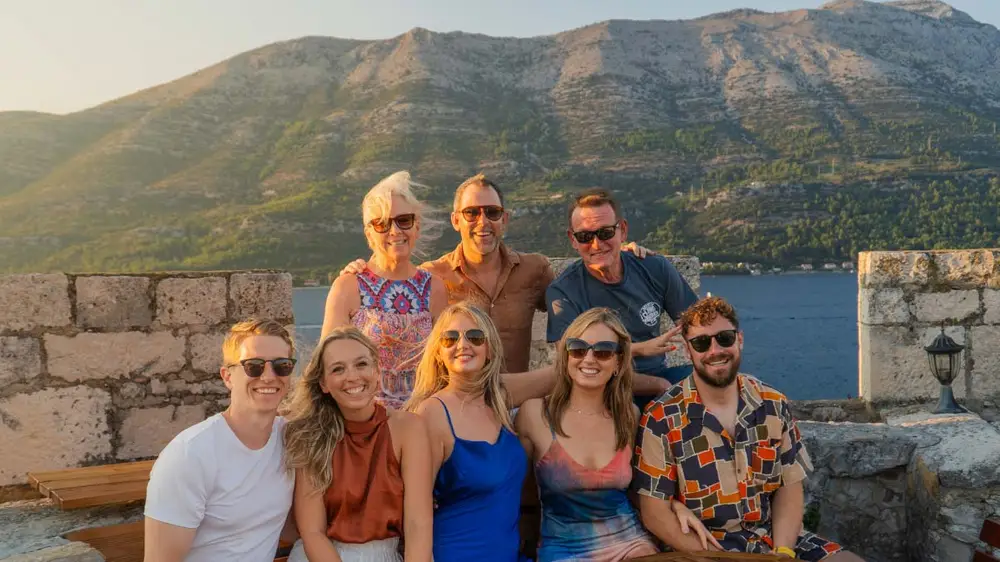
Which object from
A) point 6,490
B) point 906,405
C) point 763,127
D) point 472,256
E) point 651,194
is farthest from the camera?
point 763,127

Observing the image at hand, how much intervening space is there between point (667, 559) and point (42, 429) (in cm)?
290

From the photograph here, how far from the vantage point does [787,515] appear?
2352mm

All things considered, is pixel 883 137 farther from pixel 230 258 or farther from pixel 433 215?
pixel 433 215

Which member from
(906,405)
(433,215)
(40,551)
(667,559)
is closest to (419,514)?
(667,559)

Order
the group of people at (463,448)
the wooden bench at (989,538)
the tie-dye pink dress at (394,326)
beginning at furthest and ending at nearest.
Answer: the tie-dye pink dress at (394,326)
the wooden bench at (989,538)
the group of people at (463,448)

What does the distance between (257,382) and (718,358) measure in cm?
145

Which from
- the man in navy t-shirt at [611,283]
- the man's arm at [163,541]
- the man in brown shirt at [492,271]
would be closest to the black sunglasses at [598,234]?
the man in navy t-shirt at [611,283]

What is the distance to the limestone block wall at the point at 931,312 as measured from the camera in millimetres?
4133

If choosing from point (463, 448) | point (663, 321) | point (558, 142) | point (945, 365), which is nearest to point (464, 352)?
point (463, 448)

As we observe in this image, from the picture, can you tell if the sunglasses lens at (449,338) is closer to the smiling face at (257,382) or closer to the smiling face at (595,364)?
the smiling face at (595,364)

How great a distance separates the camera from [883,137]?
53312mm

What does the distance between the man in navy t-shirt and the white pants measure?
1006mm

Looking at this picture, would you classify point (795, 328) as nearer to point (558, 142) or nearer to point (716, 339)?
point (558, 142)

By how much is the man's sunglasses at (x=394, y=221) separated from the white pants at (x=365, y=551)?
1.16 meters
